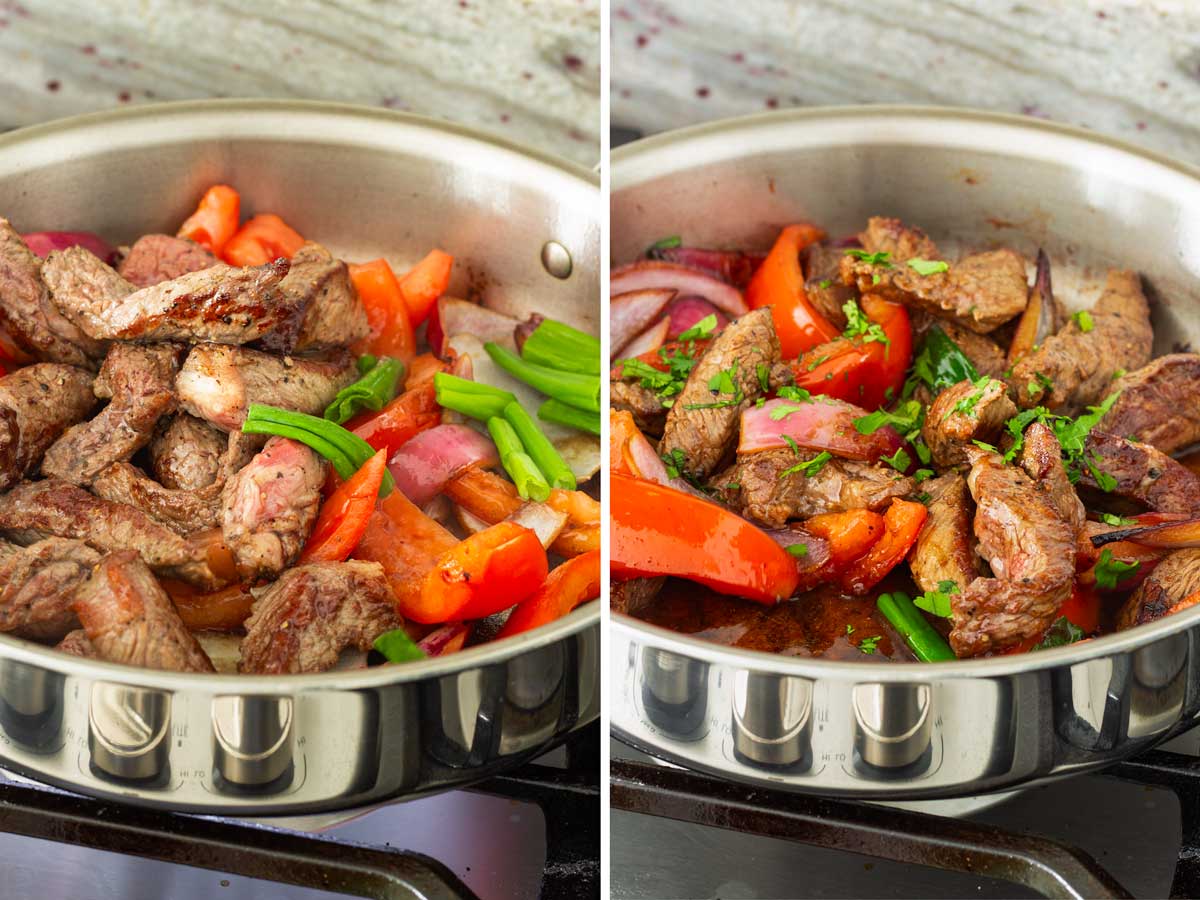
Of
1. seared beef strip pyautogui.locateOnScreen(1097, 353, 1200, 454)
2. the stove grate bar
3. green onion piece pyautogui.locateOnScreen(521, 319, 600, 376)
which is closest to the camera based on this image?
the stove grate bar

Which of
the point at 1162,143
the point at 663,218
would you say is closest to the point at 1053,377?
the point at 663,218

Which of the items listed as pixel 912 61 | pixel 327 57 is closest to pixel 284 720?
pixel 327 57

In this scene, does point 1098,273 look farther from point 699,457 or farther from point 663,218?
point 699,457

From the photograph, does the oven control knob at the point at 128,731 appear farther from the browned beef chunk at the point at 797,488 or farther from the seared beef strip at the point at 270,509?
the browned beef chunk at the point at 797,488

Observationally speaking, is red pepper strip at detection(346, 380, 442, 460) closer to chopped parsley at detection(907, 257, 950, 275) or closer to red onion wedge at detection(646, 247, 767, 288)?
red onion wedge at detection(646, 247, 767, 288)

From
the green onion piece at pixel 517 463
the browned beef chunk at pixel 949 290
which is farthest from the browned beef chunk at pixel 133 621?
the browned beef chunk at pixel 949 290

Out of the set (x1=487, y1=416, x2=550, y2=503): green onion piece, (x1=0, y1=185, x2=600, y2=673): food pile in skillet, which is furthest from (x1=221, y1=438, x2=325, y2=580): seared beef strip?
(x1=487, y1=416, x2=550, y2=503): green onion piece

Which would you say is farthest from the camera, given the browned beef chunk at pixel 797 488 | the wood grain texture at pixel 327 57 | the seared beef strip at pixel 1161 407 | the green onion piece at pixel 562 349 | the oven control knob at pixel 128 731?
the wood grain texture at pixel 327 57

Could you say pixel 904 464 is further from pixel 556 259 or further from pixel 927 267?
pixel 556 259
